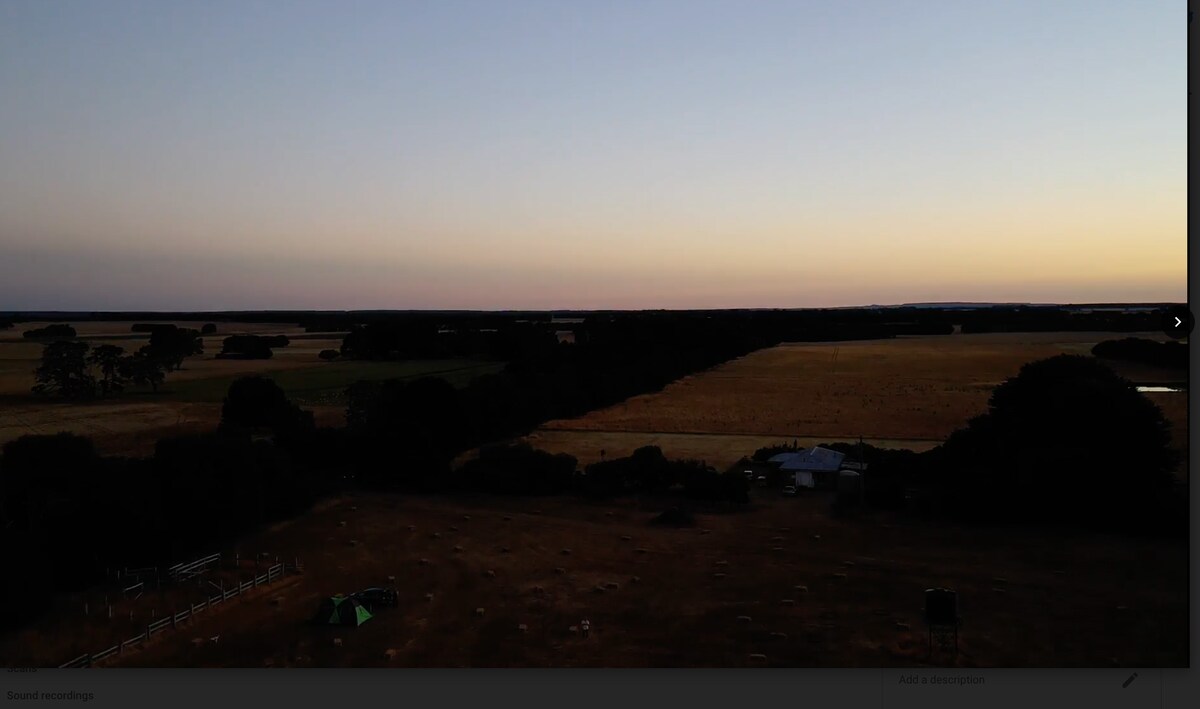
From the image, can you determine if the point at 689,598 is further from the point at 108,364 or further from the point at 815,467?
the point at 108,364

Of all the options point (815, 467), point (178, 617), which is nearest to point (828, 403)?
point (815, 467)

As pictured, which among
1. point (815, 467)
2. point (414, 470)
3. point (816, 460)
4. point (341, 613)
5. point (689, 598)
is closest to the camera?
point (341, 613)

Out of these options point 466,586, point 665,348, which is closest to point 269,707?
point 466,586

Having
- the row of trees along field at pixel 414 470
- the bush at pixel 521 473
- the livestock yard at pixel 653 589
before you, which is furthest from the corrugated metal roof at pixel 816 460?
the bush at pixel 521 473

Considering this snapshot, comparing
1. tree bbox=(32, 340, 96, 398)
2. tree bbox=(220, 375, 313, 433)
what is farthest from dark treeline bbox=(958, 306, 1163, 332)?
tree bbox=(32, 340, 96, 398)

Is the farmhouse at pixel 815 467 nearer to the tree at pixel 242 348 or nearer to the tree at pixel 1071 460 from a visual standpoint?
the tree at pixel 1071 460

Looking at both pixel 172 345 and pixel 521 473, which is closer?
pixel 521 473

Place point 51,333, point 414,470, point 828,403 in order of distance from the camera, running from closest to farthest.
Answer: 1. point 414,470
2. point 51,333
3. point 828,403

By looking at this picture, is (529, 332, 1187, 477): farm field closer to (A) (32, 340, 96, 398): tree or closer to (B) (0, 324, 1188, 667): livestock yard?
(B) (0, 324, 1188, 667): livestock yard

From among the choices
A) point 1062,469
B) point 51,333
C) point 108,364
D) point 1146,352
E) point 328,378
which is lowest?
point 1062,469
